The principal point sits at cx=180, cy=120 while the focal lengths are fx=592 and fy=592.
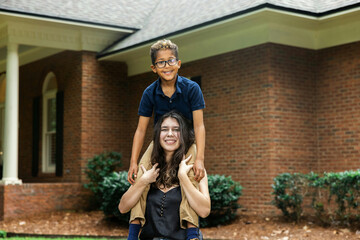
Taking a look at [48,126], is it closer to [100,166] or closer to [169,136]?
[100,166]

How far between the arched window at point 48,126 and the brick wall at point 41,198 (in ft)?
8.15

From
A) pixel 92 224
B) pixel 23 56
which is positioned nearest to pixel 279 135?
pixel 92 224

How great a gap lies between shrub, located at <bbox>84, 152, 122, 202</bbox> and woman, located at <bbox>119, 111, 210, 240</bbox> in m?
10.1

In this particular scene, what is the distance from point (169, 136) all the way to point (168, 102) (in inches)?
14.2

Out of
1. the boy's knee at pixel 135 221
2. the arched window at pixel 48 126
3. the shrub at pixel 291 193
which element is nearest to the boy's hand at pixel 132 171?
the boy's knee at pixel 135 221

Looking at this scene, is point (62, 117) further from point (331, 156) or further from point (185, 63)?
point (331, 156)

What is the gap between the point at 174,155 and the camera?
13.1 feet

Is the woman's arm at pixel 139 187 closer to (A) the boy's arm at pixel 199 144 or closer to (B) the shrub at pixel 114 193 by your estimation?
(A) the boy's arm at pixel 199 144

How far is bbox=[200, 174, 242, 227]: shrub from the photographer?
10.9 metres

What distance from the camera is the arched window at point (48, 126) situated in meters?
16.6

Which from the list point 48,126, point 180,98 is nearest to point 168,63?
point 180,98

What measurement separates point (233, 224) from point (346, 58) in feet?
12.8

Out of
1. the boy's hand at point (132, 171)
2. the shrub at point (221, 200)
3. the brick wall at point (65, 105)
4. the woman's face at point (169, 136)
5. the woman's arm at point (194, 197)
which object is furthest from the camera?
the brick wall at point (65, 105)

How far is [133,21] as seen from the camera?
15.2 m
